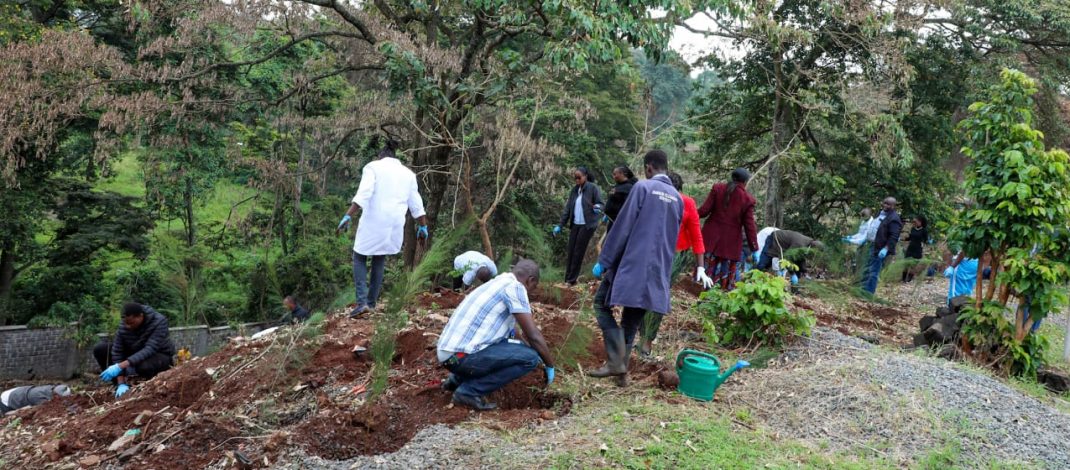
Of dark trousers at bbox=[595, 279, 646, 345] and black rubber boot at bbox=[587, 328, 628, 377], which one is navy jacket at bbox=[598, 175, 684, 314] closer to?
dark trousers at bbox=[595, 279, 646, 345]

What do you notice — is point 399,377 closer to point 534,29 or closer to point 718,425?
point 718,425

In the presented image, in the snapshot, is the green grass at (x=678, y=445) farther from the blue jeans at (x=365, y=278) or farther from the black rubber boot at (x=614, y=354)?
the blue jeans at (x=365, y=278)

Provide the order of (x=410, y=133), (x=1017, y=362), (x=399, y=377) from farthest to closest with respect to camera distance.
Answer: (x=410, y=133), (x=1017, y=362), (x=399, y=377)

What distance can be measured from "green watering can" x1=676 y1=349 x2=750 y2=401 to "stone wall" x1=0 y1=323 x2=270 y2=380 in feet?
25.6

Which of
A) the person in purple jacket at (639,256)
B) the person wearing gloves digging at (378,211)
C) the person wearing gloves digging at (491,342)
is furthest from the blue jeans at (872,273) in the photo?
the person wearing gloves digging at (491,342)

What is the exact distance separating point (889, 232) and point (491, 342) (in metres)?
7.49

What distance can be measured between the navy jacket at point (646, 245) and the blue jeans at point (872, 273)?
676 centimetres

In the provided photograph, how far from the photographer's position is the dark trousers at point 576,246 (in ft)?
27.2

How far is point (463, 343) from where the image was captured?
14.3 ft

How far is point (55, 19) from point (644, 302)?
43.2 ft

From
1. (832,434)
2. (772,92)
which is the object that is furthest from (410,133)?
(832,434)

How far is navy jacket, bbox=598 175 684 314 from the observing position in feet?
15.5

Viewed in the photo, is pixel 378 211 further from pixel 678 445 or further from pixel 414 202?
pixel 678 445

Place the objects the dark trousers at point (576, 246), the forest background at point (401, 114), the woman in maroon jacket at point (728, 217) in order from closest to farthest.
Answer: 1. the woman in maroon jacket at point (728, 217)
2. the dark trousers at point (576, 246)
3. the forest background at point (401, 114)
